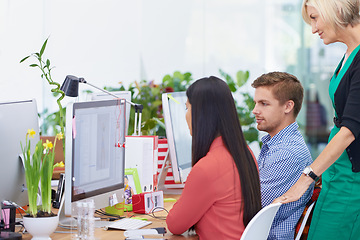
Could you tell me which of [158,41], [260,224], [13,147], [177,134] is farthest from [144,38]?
[260,224]

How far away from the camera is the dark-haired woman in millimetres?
1921

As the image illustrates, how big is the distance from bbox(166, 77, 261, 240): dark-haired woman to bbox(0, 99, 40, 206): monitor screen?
74cm

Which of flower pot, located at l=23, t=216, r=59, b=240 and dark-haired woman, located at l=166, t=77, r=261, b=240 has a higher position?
dark-haired woman, located at l=166, t=77, r=261, b=240

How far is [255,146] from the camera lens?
5.31 metres

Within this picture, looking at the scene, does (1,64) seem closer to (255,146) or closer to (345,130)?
(255,146)

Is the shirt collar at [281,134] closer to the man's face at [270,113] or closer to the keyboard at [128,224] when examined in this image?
the man's face at [270,113]

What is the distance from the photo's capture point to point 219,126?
194 cm

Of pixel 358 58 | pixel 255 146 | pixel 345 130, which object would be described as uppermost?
pixel 358 58

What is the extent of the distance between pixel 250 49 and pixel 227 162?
12.0 ft

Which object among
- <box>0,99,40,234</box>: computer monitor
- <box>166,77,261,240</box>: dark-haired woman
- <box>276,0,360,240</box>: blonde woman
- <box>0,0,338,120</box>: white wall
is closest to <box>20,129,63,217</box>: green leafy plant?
<box>0,99,40,234</box>: computer monitor

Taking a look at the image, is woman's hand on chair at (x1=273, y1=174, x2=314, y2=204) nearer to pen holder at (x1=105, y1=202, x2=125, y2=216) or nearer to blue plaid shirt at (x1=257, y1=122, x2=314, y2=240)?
blue plaid shirt at (x1=257, y1=122, x2=314, y2=240)

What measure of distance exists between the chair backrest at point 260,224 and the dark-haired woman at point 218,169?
0.43ft

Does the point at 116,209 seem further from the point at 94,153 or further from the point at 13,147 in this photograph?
the point at 13,147

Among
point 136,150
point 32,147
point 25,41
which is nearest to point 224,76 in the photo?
point 25,41
